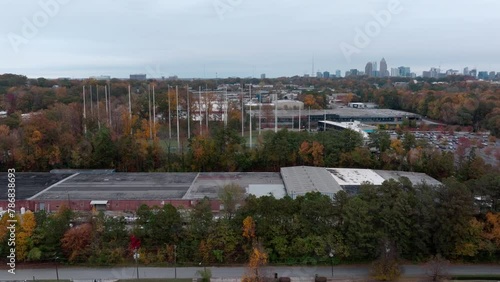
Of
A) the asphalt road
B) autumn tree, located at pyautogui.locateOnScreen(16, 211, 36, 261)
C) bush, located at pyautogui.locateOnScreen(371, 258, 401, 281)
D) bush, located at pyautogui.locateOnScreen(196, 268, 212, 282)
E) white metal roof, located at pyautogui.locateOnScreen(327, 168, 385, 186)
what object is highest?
white metal roof, located at pyautogui.locateOnScreen(327, 168, 385, 186)

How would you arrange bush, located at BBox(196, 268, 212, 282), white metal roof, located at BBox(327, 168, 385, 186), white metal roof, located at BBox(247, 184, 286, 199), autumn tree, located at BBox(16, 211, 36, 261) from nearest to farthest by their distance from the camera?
bush, located at BBox(196, 268, 212, 282) < autumn tree, located at BBox(16, 211, 36, 261) < white metal roof, located at BBox(247, 184, 286, 199) < white metal roof, located at BBox(327, 168, 385, 186)

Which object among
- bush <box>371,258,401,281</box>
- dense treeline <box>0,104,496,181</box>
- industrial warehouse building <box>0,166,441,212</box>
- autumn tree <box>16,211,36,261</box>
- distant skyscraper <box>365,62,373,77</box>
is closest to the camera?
bush <box>371,258,401,281</box>

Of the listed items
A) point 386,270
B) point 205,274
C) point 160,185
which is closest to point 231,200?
point 205,274

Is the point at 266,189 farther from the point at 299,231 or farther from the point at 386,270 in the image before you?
the point at 386,270

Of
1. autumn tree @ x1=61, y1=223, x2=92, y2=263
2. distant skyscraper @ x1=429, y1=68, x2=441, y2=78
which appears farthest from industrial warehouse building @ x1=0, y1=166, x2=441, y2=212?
distant skyscraper @ x1=429, y1=68, x2=441, y2=78

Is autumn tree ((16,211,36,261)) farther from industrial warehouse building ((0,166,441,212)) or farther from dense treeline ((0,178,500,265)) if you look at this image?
industrial warehouse building ((0,166,441,212))

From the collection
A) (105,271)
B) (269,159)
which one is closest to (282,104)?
(269,159)
